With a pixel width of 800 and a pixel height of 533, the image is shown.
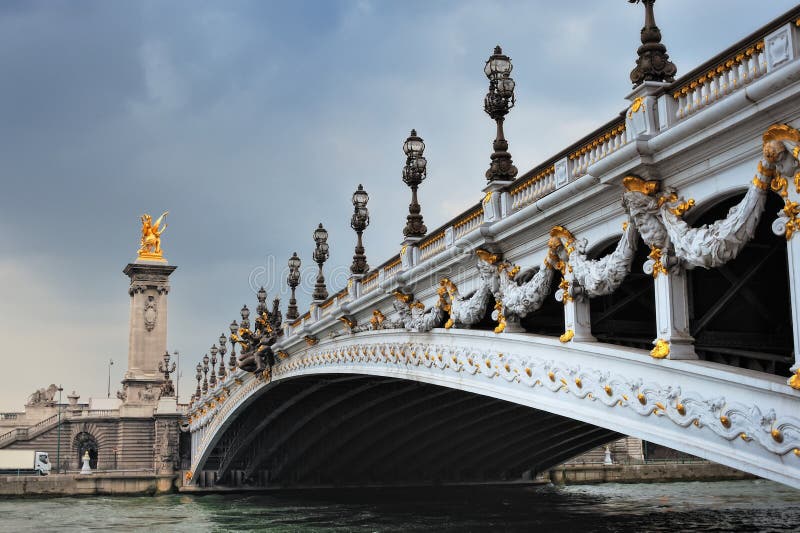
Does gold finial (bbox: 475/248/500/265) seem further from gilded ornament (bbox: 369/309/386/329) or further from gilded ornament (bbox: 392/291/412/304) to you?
gilded ornament (bbox: 369/309/386/329)

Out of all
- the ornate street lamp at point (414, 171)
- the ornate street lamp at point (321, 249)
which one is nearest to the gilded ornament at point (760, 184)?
the ornate street lamp at point (414, 171)

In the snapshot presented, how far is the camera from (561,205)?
55.8ft

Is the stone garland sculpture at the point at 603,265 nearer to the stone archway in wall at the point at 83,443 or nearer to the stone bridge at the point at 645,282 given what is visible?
the stone bridge at the point at 645,282

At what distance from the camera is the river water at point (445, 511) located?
3550 cm

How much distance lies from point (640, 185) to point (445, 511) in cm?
2882

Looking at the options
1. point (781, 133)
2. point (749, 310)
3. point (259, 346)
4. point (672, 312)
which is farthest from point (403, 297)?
point (259, 346)

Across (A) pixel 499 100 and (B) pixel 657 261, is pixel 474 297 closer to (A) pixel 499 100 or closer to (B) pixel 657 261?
(A) pixel 499 100

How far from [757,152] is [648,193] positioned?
2.22 meters

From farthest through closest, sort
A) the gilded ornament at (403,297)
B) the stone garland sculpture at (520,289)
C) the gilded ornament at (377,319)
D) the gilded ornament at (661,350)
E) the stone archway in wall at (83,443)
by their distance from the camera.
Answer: the stone archway in wall at (83,443)
the gilded ornament at (377,319)
the gilded ornament at (403,297)
the stone garland sculpture at (520,289)
the gilded ornament at (661,350)

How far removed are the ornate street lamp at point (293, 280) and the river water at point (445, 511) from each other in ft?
27.6

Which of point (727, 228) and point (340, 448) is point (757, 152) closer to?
point (727, 228)

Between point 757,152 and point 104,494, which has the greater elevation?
point 757,152

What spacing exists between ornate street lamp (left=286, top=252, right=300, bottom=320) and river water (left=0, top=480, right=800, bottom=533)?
8410mm

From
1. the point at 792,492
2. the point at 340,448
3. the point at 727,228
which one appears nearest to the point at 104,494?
the point at 340,448
